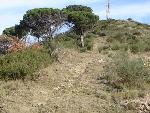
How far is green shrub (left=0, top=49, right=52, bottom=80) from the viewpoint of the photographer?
69.3 feet

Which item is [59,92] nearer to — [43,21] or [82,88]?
[82,88]

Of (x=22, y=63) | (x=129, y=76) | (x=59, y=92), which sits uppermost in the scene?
(x=22, y=63)

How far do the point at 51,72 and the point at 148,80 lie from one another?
14.6 ft

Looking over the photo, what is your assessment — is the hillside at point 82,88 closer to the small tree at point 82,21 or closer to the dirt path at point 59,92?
the dirt path at point 59,92

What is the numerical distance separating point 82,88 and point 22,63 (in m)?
2.95

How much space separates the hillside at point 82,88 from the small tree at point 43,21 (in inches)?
110

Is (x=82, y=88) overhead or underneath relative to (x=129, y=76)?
underneath

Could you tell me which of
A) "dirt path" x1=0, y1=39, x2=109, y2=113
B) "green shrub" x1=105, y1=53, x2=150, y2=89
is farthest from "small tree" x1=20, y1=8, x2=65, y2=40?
"green shrub" x1=105, y1=53, x2=150, y2=89

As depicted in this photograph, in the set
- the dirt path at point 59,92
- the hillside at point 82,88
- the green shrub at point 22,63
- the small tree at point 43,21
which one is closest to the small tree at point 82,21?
the small tree at point 43,21

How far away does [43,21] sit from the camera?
97.2 feet

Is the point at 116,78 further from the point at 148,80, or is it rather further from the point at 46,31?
the point at 46,31

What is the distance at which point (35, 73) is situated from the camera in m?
21.7

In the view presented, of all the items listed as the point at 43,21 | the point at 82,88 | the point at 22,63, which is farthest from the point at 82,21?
the point at 82,88

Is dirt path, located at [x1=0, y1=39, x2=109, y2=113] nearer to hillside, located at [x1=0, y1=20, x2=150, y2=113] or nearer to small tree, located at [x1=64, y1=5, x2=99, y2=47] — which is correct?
hillside, located at [x1=0, y1=20, x2=150, y2=113]
